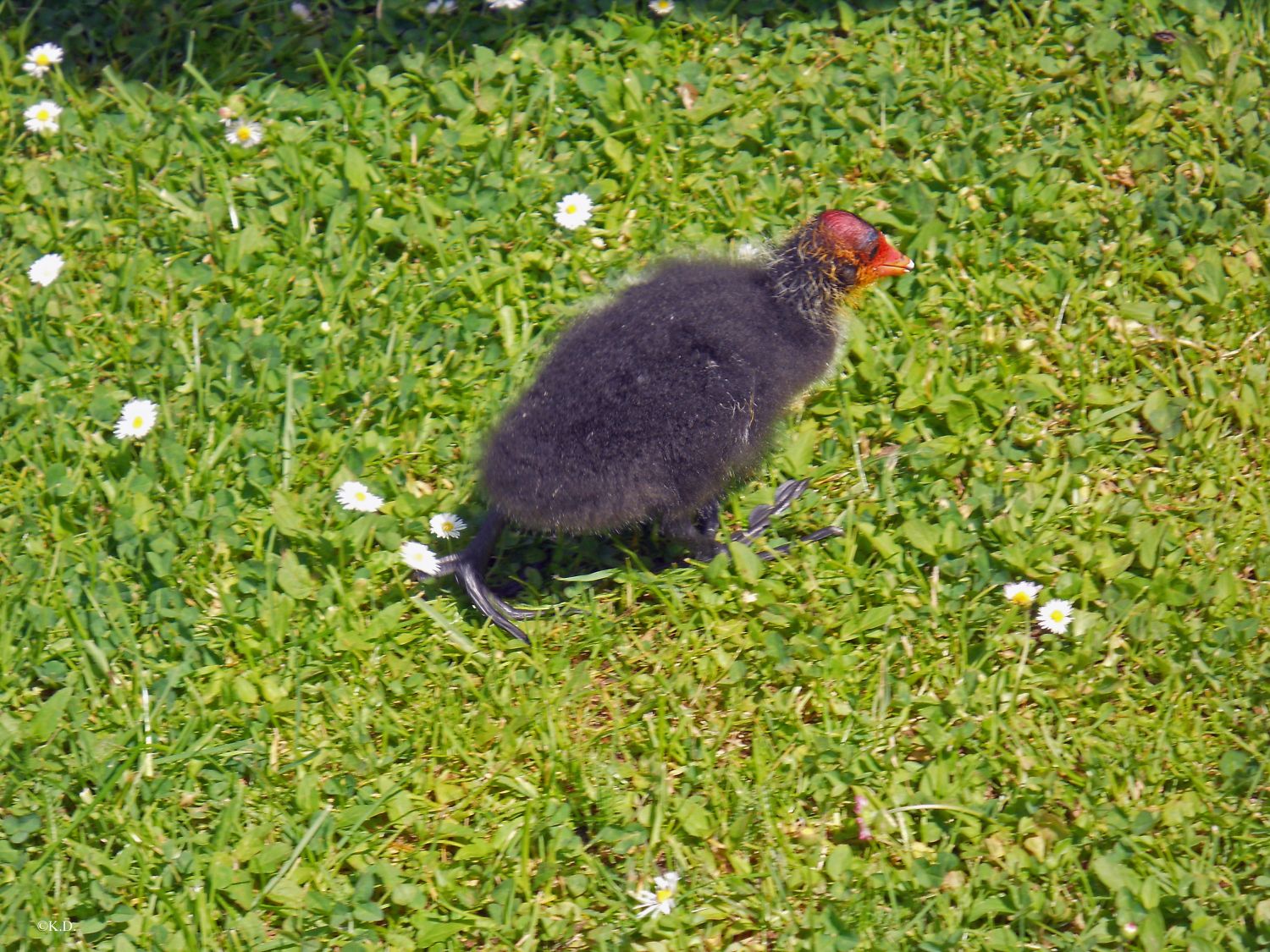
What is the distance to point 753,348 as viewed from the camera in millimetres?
3684

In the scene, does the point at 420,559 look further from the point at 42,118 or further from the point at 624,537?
the point at 42,118

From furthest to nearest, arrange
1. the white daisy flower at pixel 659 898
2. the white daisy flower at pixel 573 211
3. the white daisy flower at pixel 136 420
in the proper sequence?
the white daisy flower at pixel 573 211 < the white daisy flower at pixel 136 420 < the white daisy flower at pixel 659 898

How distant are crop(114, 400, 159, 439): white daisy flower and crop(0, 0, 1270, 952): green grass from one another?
0.30 feet

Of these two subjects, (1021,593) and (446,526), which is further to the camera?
(446,526)

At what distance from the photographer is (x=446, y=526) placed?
13.3 ft

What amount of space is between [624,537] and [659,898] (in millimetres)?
1221

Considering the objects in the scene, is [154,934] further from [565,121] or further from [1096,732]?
[565,121]

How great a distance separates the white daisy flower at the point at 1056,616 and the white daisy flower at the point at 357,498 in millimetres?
2017

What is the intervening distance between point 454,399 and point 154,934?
6.24 ft

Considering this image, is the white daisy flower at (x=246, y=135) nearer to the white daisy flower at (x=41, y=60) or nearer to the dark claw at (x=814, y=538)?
the white daisy flower at (x=41, y=60)

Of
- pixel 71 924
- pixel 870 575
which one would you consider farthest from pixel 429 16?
pixel 71 924

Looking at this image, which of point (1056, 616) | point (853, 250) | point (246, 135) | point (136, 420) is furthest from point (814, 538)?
point (246, 135)

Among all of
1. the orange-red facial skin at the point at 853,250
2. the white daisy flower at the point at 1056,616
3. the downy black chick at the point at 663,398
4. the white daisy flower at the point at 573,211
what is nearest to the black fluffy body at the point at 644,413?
the downy black chick at the point at 663,398

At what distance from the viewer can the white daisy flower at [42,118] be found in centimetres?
510
